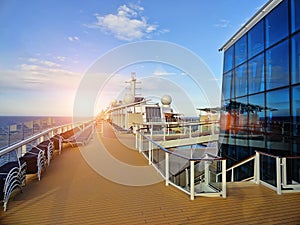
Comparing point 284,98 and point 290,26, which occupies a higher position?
point 290,26

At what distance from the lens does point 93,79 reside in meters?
14.4

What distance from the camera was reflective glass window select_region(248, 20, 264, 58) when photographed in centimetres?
629

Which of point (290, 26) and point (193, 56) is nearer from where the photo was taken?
point (290, 26)

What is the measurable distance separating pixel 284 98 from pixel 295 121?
25.8 inches

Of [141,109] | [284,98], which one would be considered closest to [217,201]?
[284,98]

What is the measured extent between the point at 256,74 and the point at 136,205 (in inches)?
220

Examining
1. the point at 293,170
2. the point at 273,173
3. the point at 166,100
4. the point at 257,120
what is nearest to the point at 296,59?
the point at 257,120

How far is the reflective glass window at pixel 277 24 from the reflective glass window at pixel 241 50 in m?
1.49

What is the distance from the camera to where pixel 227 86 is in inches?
356

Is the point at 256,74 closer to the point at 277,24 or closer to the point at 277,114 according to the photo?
the point at 277,24

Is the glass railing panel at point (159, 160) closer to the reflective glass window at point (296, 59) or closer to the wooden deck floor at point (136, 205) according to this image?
the wooden deck floor at point (136, 205)

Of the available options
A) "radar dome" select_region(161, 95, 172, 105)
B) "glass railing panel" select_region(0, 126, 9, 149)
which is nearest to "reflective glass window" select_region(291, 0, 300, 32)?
"glass railing panel" select_region(0, 126, 9, 149)

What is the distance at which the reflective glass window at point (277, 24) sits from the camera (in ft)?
16.9

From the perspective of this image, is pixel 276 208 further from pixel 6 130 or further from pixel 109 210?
pixel 6 130
